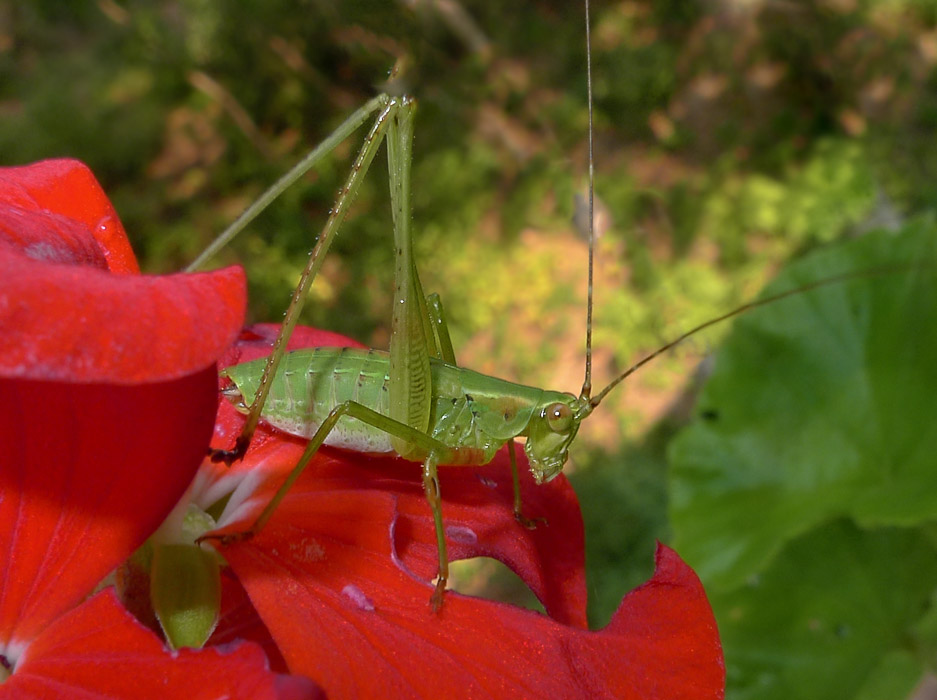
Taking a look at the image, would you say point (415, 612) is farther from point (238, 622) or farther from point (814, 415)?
point (814, 415)

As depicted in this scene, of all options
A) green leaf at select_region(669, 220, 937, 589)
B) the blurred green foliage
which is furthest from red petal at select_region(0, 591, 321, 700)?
the blurred green foliage

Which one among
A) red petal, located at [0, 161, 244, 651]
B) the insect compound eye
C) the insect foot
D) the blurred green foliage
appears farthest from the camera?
the blurred green foliage

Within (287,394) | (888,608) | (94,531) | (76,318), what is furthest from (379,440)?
(888,608)

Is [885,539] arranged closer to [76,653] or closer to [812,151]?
[76,653]

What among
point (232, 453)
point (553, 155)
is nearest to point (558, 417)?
point (232, 453)

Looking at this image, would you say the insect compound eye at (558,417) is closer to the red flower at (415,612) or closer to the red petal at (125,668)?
the red flower at (415,612)

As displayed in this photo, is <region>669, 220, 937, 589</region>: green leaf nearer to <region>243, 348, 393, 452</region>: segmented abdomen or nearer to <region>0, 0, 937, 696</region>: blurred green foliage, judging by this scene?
<region>243, 348, 393, 452</region>: segmented abdomen
